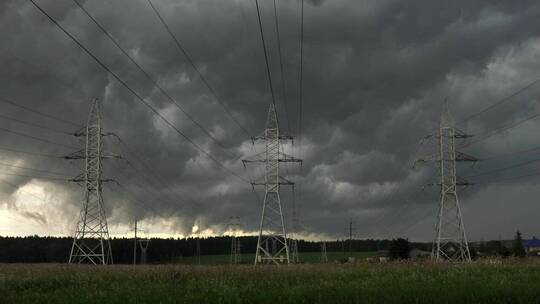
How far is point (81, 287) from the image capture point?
17.0 meters

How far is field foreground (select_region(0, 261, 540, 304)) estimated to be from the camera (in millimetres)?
14023

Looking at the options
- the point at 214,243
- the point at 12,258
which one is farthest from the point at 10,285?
the point at 214,243

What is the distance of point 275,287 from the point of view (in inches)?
641

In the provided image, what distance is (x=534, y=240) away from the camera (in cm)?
16388

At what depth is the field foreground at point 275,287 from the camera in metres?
14.0

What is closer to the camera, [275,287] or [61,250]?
[275,287]

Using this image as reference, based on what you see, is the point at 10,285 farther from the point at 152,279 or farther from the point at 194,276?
the point at 194,276

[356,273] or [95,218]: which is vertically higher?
[95,218]

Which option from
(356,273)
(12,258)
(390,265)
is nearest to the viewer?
(356,273)

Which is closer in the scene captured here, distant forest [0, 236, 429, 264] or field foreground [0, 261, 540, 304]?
field foreground [0, 261, 540, 304]

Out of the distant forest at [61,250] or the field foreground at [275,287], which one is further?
the distant forest at [61,250]

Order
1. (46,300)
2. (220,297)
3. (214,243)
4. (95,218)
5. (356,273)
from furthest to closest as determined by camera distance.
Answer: (214,243), (95,218), (356,273), (46,300), (220,297)

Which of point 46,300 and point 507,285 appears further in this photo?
point 507,285

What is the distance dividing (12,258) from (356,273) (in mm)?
118587
